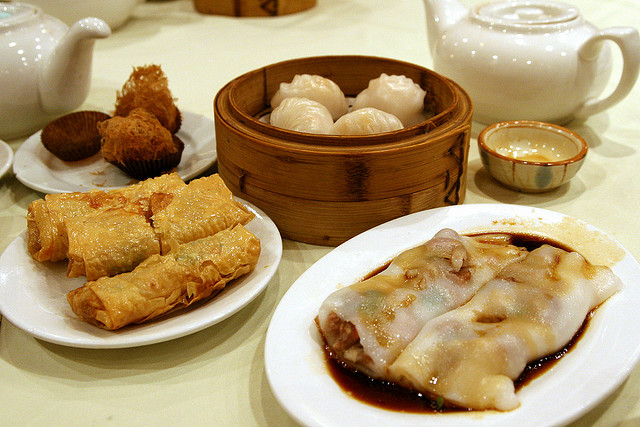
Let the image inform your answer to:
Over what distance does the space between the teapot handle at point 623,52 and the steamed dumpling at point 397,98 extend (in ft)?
2.59

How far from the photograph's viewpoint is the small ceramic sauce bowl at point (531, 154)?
212 centimetres

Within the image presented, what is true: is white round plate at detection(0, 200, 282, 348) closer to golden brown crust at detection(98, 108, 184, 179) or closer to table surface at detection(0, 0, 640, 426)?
table surface at detection(0, 0, 640, 426)

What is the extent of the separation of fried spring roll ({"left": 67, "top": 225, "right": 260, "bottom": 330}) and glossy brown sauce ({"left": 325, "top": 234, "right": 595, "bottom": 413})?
357 mm

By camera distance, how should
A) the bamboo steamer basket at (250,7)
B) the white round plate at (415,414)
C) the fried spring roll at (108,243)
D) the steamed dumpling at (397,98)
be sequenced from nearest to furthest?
the white round plate at (415,414) < the fried spring roll at (108,243) < the steamed dumpling at (397,98) < the bamboo steamer basket at (250,7)

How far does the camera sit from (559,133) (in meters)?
2.32

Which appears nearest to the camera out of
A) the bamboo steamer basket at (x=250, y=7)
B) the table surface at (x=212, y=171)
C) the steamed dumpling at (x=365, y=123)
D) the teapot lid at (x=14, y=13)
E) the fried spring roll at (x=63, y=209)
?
the table surface at (x=212, y=171)

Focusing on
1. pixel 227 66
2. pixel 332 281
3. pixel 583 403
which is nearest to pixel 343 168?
pixel 332 281

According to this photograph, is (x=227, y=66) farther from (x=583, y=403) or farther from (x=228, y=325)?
(x=583, y=403)

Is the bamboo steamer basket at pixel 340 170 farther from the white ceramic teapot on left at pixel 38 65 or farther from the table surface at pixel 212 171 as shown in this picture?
the white ceramic teapot on left at pixel 38 65

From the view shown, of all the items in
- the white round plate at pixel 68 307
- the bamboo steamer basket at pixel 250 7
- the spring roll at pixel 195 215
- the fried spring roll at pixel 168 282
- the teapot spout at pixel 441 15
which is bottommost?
the bamboo steamer basket at pixel 250 7

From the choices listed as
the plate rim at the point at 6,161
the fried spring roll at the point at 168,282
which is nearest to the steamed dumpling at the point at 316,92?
the fried spring roll at the point at 168,282

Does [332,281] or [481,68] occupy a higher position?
[481,68]

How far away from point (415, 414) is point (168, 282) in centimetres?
67

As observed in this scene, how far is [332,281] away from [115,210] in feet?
2.08
